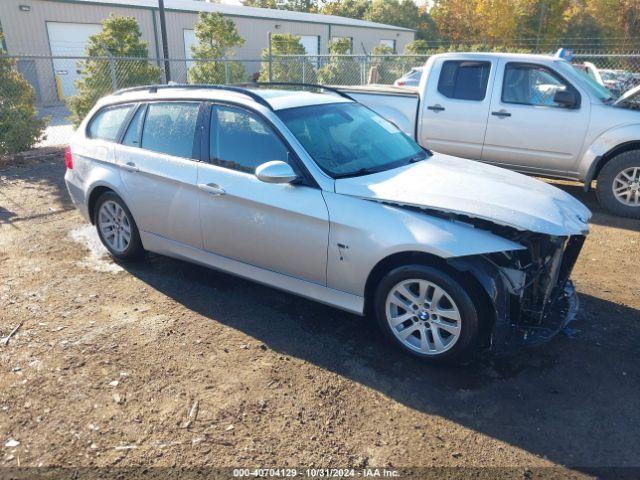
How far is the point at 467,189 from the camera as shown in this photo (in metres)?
3.53

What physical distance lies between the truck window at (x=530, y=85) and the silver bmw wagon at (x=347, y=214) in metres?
3.33

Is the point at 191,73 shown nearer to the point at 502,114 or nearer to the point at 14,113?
the point at 14,113

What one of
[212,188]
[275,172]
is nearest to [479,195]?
[275,172]

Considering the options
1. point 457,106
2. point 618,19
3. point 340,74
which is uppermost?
point 618,19

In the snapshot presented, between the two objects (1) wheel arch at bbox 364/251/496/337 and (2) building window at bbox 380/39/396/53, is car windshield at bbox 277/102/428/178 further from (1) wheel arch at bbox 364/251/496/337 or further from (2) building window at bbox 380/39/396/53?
(2) building window at bbox 380/39/396/53

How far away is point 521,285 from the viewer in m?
3.27

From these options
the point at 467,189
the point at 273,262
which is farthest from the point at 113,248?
the point at 467,189

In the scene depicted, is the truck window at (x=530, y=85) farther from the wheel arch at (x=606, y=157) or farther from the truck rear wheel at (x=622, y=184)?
the truck rear wheel at (x=622, y=184)

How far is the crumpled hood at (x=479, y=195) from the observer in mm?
3162

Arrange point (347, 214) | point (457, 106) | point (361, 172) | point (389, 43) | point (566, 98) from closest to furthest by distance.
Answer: point (347, 214) → point (361, 172) → point (566, 98) → point (457, 106) → point (389, 43)

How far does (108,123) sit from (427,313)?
372 cm

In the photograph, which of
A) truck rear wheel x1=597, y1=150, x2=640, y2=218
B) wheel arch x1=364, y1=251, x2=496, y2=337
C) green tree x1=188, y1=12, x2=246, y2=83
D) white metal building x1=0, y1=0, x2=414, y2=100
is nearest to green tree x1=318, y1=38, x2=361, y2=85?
white metal building x1=0, y1=0, x2=414, y2=100

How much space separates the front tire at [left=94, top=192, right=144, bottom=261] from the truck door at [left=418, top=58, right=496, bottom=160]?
15.3 feet

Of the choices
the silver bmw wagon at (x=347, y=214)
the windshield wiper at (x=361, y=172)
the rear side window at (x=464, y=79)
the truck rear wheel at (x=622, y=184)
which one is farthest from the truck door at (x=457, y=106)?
the windshield wiper at (x=361, y=172)
